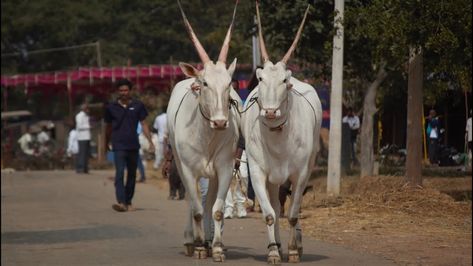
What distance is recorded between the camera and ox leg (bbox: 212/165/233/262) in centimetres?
1042

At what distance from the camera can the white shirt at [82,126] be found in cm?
3127

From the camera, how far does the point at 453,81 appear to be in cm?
1664

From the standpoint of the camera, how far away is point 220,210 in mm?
10562

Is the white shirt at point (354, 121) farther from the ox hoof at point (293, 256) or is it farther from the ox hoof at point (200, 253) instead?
the ox hoof at point (293, 256)

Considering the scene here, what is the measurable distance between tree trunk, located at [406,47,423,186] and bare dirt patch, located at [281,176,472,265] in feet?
0.78

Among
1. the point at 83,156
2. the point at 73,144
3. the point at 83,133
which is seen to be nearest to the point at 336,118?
the point at 83,133

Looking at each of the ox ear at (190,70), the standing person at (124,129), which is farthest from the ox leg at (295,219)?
the standing person at (124,129)

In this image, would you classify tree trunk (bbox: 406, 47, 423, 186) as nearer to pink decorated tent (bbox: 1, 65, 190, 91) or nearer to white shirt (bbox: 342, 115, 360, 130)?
white shirt (bbox: 342, 115, 360, 130)

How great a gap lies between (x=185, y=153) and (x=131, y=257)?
3.90 ft

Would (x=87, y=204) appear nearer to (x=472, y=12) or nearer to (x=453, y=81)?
(x=453, y=81)

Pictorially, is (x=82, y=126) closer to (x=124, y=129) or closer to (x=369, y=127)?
(x=369, y=127)

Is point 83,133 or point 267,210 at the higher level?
point 83,133

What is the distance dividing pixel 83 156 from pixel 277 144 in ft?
71.9

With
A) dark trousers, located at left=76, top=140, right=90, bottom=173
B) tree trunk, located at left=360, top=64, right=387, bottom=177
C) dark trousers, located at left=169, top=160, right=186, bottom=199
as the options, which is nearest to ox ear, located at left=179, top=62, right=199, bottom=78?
dark trousers, located at left=169, top=160, right=186, bottom=199
